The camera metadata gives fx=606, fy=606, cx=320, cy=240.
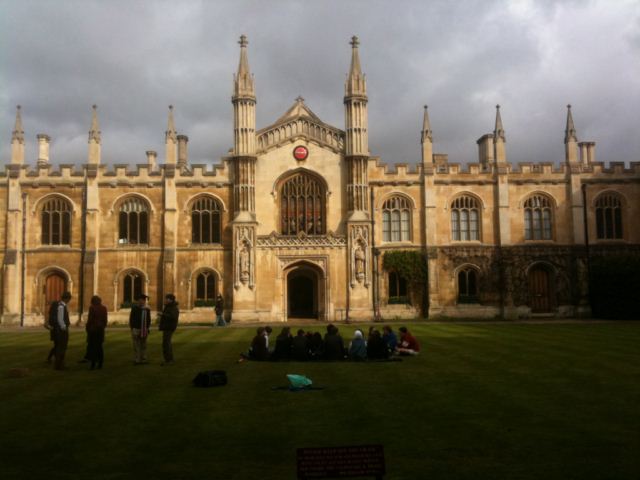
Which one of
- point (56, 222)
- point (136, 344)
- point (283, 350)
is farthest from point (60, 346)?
point (56, 222)

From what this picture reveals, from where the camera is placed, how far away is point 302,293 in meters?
40.5

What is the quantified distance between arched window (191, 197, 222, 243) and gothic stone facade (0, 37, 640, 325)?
0.07 meters

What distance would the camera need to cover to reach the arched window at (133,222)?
39.2 meters

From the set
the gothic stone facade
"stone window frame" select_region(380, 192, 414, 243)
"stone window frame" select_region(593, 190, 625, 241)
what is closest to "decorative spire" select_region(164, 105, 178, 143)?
the gothic stone facade

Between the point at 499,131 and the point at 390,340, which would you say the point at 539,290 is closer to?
the point at 499,131

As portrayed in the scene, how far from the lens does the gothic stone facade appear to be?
124 feet

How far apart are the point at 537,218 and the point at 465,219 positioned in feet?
15.8

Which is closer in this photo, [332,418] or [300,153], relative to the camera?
[332,418]

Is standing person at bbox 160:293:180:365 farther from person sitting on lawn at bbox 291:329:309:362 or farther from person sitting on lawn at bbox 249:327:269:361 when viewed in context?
person sitting on lawn at bbox 291:329:309:362

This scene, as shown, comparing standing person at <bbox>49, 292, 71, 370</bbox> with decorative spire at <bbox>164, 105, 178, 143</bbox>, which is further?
decorative spire at <bbox>164, 105, 178, 143</bbox>

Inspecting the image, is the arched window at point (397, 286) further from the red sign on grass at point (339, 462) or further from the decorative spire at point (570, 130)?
the red sign on grass at point (339, 462)

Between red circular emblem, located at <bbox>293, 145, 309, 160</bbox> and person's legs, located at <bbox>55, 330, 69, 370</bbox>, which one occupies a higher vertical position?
red circular emblem, located at <bbox>293, 145, 309, 160</bbox>

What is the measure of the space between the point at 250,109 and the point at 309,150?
14.9 ft

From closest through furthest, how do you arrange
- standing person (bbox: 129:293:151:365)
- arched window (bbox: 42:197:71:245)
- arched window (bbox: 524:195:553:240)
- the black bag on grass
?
the black bag on grass → standing person (bbox: 129:293:151:365) → arched window (bbox: 42:197:71:245) → arched window (bbox: 524:195:553:240)
